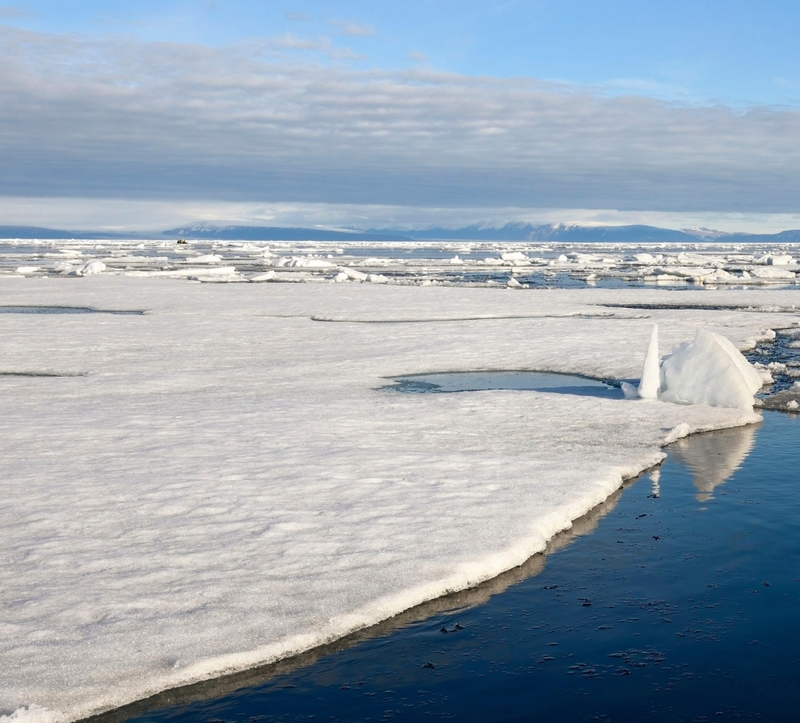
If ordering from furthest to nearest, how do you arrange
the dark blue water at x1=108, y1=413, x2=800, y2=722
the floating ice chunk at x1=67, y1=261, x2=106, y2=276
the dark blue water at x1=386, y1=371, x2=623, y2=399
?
the floating ice chunk at x1=67, y1=261, x2=106, y2=276, the dark blue water at x1=386, y1=371, x2=623, y2=399, the dark blue water at x1=108, y1=413, x2=800, y2=722

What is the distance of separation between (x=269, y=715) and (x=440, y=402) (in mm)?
7271

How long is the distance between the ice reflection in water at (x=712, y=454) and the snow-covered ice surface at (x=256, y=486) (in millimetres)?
266

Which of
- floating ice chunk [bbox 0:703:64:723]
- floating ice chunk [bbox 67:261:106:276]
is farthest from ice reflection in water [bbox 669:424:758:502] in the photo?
floating ice chunk [bbox 67:261:106:276]

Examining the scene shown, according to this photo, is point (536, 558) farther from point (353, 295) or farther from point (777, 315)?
point (353, 295)

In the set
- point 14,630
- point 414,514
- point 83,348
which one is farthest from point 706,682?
point 83,348

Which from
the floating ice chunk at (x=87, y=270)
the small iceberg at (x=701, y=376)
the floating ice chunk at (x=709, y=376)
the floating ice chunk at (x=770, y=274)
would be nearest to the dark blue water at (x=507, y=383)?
the small iceberg at (x=701, y=376)

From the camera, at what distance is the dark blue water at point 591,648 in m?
4.44

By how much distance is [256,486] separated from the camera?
748 cm

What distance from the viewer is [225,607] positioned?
522 centimetres

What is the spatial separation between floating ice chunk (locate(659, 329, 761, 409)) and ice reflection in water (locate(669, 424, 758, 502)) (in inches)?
28.2

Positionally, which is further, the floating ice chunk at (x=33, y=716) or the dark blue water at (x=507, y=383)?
the dark blue water at (x=507, y=383)

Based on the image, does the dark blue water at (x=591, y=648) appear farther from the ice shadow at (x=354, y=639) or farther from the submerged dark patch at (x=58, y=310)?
the submerged dark patch at (x=58, y=310)

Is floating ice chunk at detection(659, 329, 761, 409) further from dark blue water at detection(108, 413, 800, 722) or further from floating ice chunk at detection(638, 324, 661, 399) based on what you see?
dark blue water at detection(108, 413, 800, 722)

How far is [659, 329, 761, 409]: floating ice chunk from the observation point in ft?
36.8
